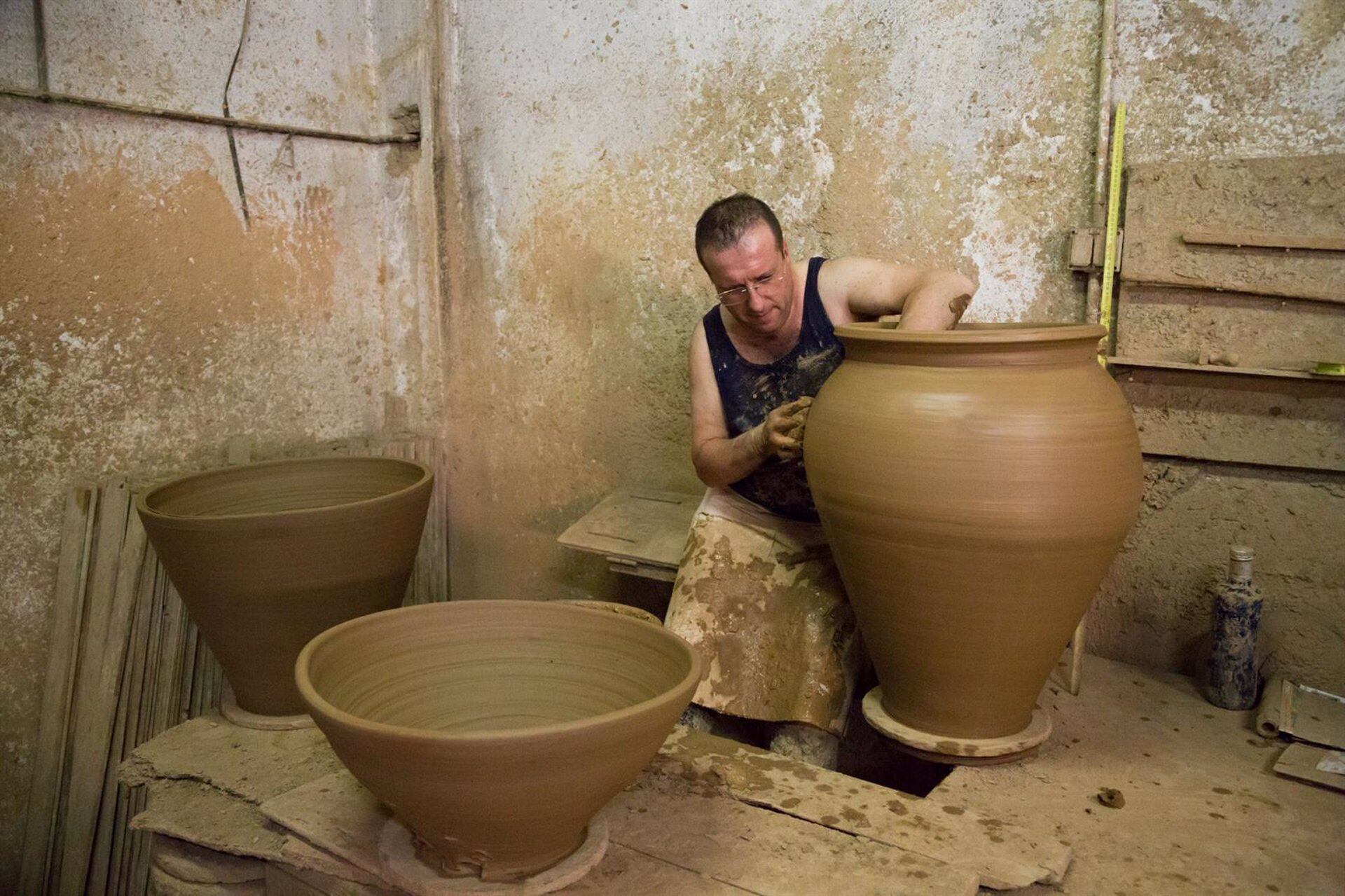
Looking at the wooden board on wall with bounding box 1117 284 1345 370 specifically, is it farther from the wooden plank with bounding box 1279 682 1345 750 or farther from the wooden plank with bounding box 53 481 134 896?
the wooden plank with bounding box 53 481 134 896

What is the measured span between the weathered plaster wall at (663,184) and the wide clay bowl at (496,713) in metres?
1.49

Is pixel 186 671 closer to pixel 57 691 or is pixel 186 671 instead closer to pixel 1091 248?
pixel 57 691

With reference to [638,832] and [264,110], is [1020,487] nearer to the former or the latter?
[638,832]

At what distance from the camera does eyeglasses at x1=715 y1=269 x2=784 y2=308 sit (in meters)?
2.59

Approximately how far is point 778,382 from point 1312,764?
1515 millimetres

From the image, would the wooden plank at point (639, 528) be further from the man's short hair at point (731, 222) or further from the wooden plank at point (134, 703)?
the wooden plank at point (134, 703)

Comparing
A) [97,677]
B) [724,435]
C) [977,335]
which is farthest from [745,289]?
[97,677]

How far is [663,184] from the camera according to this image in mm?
3402

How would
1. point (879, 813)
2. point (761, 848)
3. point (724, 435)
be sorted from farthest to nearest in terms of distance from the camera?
point (724, 435) < point (879, 813) < point (761, 848)

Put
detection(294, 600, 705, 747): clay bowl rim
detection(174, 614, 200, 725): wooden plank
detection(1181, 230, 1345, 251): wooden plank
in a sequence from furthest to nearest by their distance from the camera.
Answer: detection(174, 614, 200, 725): wooden plank < detection(1181, 230, 1345, 251): wooden plank < detection(294, 600, 705, 747): clay bowl rim

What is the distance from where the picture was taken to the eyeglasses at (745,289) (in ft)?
8.50

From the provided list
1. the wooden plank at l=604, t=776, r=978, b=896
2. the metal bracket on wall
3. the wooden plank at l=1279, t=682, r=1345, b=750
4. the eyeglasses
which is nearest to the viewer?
the wooden plank at l=604, t=776, r=978, b=896

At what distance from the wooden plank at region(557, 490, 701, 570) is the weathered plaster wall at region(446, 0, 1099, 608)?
0.39 feet

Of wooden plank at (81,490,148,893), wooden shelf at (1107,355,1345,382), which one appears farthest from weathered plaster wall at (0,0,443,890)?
wooden shelf at (1107,355,1345,382)
